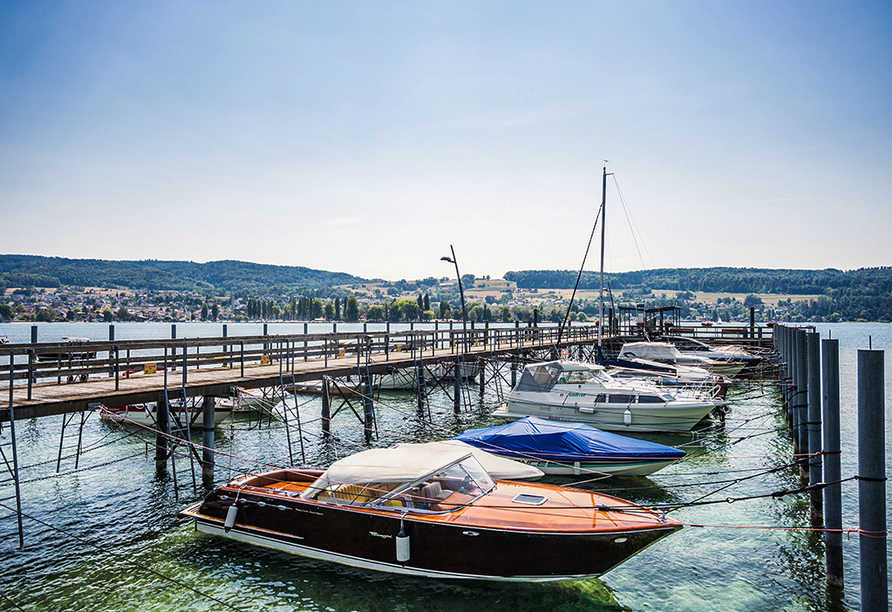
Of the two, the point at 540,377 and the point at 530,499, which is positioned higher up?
the point at 540,377

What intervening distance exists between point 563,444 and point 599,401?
655 centimetres

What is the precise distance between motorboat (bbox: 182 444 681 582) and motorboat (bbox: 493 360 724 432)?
423 inches

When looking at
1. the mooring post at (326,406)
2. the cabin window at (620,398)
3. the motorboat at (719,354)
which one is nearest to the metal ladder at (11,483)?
the mooring post at (326,406)

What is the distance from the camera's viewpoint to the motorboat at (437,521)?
9039 mm

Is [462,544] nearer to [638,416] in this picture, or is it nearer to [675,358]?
[638,416]

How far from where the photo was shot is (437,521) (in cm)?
931

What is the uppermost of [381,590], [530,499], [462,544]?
[530,499]

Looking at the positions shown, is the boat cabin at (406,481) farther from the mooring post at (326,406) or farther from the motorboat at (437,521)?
the mooring post at (326,406)

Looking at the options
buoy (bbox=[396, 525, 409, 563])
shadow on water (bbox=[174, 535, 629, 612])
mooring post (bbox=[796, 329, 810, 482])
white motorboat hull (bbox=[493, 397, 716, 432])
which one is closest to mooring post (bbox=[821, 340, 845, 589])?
mooring post (bbox=[796, 329, 810, 482])

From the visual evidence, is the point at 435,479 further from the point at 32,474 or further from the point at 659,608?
the point at 32,474

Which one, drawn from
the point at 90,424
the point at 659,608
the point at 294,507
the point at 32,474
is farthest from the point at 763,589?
the point at 90,424

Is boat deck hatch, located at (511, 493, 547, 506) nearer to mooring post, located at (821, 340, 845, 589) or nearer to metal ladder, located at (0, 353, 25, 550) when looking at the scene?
mooring post, located at (821, 340, 845, 589)

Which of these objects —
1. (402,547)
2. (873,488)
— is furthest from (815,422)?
(402,547)

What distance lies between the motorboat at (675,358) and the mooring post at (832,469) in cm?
2539
